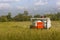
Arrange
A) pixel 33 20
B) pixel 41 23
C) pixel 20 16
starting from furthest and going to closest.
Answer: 1. pixel 20 16
2. pixel 33 20
3. pixel 41 23

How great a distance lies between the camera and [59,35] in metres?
5.82

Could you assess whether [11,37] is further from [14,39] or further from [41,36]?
[41,36]

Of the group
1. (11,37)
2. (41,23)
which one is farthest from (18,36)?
(41,23)

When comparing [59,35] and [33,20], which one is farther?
[33,20]

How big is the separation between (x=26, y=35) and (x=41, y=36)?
45 centimetres

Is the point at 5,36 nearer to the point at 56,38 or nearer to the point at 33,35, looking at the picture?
the point at 33,35

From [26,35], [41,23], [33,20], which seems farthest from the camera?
[33,20]

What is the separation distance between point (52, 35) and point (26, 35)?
2.52ft

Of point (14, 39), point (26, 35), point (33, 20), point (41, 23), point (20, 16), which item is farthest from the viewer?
point (20, 16)

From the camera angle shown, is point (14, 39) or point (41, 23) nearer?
point (14, 39)

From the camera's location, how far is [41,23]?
50.7 ft

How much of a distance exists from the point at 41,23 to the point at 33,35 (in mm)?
9585

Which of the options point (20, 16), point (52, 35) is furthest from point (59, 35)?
point (20, 16)

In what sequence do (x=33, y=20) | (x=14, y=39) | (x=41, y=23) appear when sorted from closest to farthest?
(x=14, y=39) → (x=41, y=23) → (x=33, y=20)
